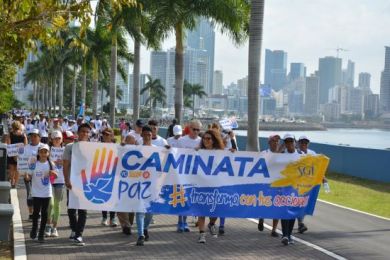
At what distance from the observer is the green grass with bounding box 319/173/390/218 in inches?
647

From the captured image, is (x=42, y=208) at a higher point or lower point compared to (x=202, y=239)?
higher

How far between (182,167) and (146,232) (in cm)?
120

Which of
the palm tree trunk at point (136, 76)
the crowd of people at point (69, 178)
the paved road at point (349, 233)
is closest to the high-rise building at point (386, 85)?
the palm tree trunk at point (136, 76)

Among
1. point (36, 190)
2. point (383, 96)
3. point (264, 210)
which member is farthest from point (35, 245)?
point (383, 96)

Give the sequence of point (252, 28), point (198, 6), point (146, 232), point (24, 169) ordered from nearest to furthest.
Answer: point (146, 232), point (24, 169), point (252, 28), point (198, 6)

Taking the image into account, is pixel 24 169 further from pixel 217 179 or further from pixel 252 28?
pixel 252 28

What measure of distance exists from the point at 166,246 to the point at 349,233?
3.84m

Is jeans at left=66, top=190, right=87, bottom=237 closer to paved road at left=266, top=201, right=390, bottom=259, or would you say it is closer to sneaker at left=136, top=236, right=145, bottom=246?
sneaker at left=136, top=236, right=145, bottom=246

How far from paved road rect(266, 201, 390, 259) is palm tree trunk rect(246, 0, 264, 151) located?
16.0ft

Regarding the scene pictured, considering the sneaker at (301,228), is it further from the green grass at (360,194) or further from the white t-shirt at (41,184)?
the white t-shirt at (41,184)

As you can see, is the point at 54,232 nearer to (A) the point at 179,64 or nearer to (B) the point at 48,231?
(B) the point at 48,231

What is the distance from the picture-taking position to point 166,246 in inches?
397

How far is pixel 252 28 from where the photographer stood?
63.6 ft

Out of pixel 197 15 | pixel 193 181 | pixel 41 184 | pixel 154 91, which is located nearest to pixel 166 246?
pixel 193 181
